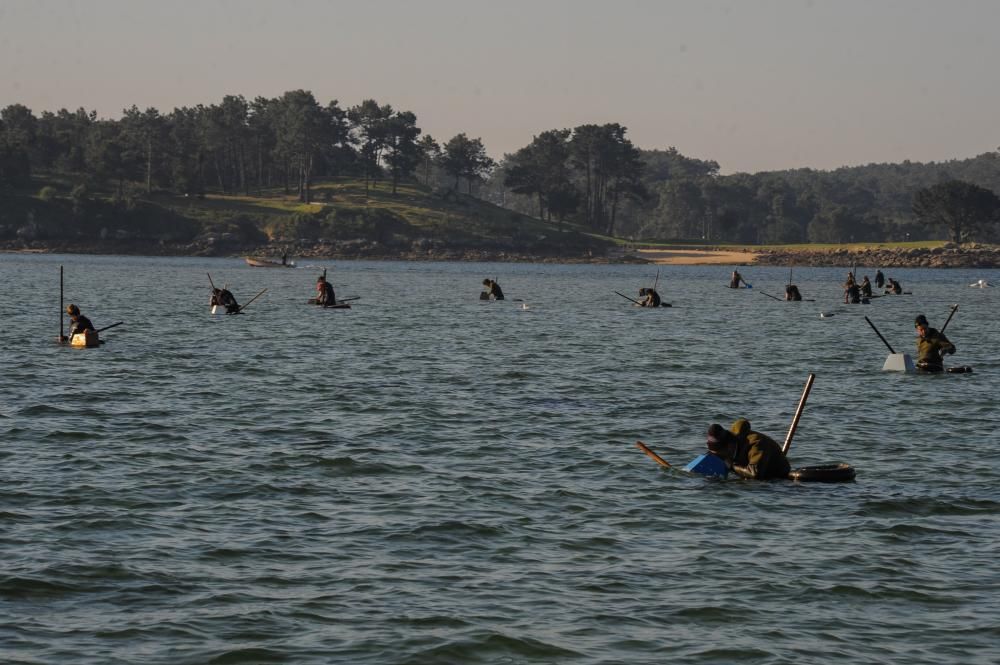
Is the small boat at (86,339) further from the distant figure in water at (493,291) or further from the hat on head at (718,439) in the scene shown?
the distant figure in water at (493,291)

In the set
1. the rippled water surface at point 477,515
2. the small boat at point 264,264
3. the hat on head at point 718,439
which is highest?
the small boat at point 264,264

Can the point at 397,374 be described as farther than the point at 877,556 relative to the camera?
Yes

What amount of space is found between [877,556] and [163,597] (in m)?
9.46

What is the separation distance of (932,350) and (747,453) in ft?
61.8

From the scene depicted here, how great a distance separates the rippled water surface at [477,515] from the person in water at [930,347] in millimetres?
560

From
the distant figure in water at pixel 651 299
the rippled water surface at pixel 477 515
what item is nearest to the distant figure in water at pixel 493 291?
the distant figure in water at pixel 651 299

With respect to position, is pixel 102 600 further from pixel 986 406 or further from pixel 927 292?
pixel 927 292

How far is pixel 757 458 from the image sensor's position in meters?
22.6

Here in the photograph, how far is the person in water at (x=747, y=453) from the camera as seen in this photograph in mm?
22625

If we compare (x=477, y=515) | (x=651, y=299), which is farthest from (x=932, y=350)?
(x=651, y=299)

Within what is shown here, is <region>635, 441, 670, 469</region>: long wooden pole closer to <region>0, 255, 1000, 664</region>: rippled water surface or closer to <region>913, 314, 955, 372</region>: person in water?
<region>0, 255, 1000, 664</region>: rippled water surface

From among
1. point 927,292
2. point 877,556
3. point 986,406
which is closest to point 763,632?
point 877,556

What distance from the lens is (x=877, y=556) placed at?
18062 mm

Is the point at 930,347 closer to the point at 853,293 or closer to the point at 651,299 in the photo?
the point at 651,299
